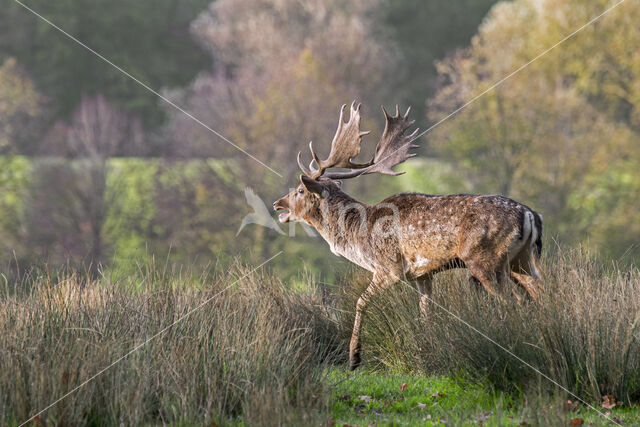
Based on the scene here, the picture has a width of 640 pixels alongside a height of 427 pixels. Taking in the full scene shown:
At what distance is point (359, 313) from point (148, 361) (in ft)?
8.79

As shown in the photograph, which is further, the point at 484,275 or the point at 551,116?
the point at 551,116

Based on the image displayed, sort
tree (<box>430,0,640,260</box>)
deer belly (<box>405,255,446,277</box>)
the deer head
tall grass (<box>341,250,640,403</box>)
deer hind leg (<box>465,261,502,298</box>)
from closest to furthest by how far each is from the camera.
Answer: tall grass (<box>341,250,640,403</box>) < deer hind leg (<box>465,261,502,298</box>) < deer belly (<box>405,255,446,277</box>) < the deer head < tree (<box>430,0,640,260</box>)

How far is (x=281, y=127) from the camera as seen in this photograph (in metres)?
34.5

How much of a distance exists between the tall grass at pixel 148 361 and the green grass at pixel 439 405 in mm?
401

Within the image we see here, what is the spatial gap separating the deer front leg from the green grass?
1.73 feet

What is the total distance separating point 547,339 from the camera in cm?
678

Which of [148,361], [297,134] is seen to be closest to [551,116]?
[297,134]

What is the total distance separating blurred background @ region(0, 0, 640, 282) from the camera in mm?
31859

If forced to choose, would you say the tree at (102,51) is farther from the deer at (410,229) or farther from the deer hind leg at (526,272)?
the deer hind leg at (526,272)

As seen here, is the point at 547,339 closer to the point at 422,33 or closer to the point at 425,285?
the point at 425,285

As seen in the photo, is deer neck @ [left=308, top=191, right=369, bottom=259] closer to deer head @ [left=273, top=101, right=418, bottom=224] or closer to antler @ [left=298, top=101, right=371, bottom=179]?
deer head @ [left=273, top=101, right=418, bottom=224]

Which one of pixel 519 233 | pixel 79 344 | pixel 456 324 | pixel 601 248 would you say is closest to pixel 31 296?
pixel 79 344

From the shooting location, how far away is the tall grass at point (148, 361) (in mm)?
6188

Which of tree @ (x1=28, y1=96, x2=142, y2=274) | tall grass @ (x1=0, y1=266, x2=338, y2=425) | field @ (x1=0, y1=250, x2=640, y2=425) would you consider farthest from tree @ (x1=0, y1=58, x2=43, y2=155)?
field @ (x1=0, y1=250, x2=640, y2=425)
